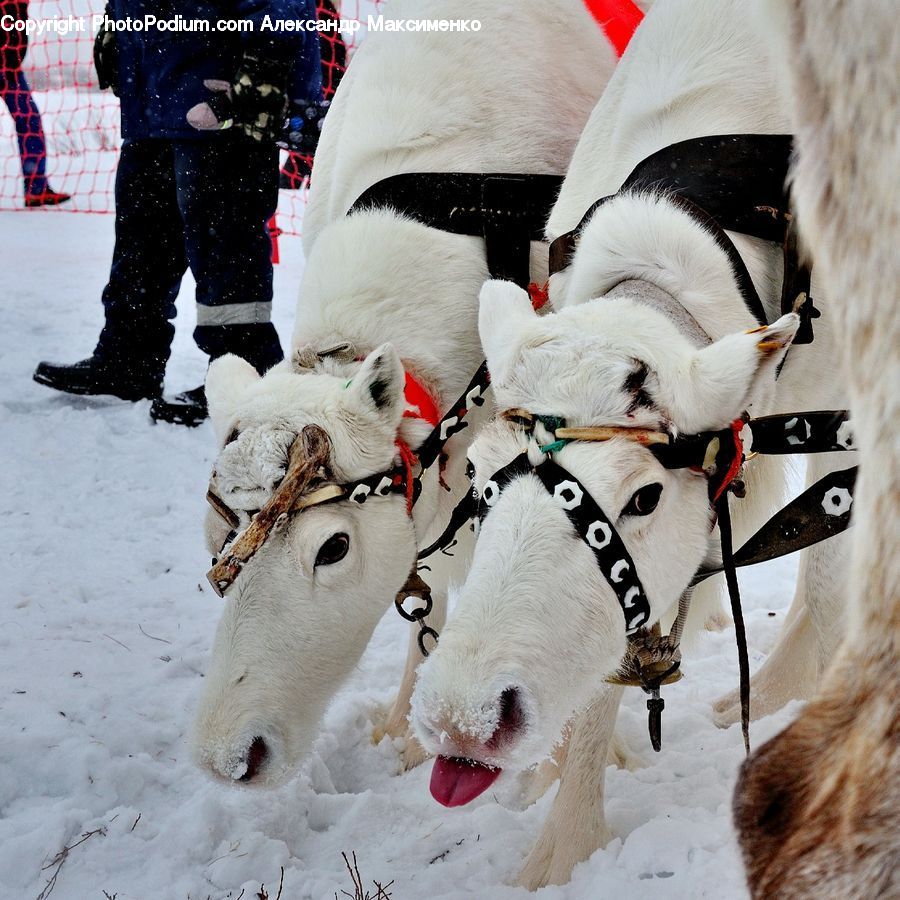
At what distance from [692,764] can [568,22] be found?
2.46 m

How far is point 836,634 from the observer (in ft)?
8.73

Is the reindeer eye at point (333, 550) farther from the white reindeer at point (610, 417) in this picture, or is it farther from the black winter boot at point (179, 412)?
the black winter boot at point (179, 412)

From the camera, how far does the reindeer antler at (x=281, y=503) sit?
218 centimetres

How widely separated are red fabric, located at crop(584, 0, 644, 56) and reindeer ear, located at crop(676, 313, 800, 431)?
1975 mm

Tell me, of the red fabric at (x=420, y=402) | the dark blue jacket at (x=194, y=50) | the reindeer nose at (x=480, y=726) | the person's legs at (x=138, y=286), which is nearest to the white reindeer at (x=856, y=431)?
the reindeer nose at (x=480, y=726)

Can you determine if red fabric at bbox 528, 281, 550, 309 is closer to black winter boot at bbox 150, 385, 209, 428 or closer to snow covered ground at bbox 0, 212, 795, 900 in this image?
snow covered ground at bbox 0, 212, 795, 900

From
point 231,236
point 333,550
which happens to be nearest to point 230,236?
point 231,236

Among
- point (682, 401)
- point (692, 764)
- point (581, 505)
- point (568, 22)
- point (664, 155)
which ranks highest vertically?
point (568, 22)

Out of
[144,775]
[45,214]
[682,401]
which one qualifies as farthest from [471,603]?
[45,214]

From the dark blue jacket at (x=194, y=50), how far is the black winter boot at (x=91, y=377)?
1.35 m

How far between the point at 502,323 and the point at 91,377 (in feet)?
12.7

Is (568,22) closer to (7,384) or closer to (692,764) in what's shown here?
(692,764)

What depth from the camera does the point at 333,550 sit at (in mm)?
2297

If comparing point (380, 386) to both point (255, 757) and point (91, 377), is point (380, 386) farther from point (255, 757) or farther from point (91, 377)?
point (91, 377)
